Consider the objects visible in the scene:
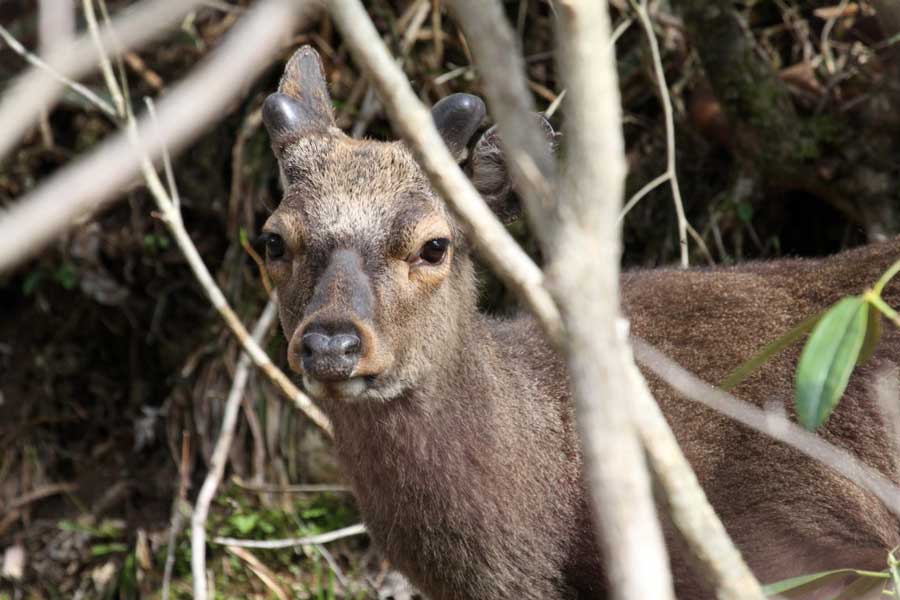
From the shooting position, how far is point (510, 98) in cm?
191

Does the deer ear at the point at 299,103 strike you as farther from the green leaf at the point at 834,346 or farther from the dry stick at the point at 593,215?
the dry stick at the point at 593,215

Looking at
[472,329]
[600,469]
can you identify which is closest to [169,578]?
[472,329]

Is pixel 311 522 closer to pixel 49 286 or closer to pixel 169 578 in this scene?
pixel 169 578

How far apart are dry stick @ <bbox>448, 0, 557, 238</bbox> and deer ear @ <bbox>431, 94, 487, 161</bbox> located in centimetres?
285

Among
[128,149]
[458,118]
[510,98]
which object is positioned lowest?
[458,118]

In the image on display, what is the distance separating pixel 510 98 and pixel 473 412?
2877 mm

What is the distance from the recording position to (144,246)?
333 inches

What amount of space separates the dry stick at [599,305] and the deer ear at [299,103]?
327 centimetres

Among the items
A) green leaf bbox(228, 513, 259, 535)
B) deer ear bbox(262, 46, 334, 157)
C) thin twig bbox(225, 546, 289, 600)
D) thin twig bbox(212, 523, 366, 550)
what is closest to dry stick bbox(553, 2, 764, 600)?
deer ear bbox(262, 46, 334, 157)

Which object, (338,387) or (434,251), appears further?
(434,251)

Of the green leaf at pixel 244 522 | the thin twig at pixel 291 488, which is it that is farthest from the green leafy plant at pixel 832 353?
the green leaf at pixel 244 522

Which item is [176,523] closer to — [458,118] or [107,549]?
[107,549]

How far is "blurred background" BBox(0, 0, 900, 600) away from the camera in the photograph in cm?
684

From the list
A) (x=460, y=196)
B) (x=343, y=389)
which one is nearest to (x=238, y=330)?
(x=343, y=389)
